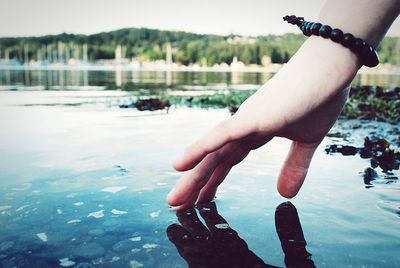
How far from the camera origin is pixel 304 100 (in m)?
1.70

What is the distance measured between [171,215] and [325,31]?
151 cm

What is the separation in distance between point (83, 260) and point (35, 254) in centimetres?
28

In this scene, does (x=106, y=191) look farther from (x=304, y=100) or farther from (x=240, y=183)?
(x=304, y=100)

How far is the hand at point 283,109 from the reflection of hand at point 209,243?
12.0 inches

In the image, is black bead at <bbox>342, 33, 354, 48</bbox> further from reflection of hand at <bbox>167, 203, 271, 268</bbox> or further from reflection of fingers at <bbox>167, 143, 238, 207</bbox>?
reflection of hand at <bbox>167, 203, 271, 268</bbox>

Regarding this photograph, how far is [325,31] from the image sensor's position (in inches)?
67.4

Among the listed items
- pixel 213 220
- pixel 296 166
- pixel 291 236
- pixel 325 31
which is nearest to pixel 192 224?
pixel 213 220

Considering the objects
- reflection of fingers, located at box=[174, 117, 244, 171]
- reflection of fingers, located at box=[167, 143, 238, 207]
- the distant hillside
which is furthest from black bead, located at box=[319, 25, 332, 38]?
the distant hillside

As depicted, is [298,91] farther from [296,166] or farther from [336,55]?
[296,166]

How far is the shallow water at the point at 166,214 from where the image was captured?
2031mm

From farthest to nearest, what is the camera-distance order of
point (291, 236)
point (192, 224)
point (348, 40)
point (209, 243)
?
point (192, 224), point (291, 236), point (209, 243), point (348, 40)

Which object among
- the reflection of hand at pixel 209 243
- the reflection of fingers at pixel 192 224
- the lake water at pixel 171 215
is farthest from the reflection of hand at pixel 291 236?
the reflection of fingers at pixel 192 224

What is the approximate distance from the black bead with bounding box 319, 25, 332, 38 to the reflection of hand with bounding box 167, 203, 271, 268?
1131 millimetres

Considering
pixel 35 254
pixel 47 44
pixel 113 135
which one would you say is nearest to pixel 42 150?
pixel 113 135
